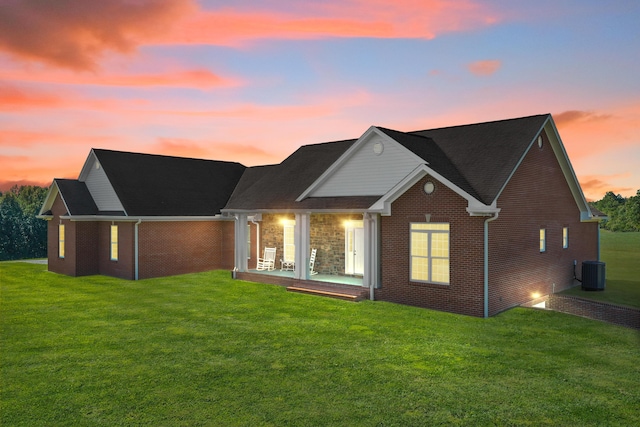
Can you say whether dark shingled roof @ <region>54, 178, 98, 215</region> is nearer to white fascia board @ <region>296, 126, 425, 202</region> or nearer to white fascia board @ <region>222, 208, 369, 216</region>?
white fascia board @ <region>222, 208, 369, 216</region>

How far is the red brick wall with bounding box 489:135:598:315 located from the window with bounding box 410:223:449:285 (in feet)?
4.63

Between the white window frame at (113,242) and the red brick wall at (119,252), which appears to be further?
the white window frame at (113,242)

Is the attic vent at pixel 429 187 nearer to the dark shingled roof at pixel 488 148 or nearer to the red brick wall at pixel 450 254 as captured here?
the red brick wall at pixel 450 254

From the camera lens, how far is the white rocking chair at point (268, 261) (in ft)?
71.6

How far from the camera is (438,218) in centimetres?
1414

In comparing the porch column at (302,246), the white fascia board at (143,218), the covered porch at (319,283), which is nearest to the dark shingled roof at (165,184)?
the white fascia board at (143,218)

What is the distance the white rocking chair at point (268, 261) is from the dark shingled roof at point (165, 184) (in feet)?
14.4

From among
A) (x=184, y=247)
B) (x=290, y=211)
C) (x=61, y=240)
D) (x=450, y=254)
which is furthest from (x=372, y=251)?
(x=61, y=240)

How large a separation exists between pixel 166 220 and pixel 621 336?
19.3m

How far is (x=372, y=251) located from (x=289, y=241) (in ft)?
22.3

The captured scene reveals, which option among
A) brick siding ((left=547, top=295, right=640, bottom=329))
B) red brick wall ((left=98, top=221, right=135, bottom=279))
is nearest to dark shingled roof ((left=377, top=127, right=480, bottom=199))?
brick siding ((left=547, top=295, right=640, bottom=329))

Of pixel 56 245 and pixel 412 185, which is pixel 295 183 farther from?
pixel 56 245

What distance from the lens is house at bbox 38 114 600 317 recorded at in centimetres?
1380

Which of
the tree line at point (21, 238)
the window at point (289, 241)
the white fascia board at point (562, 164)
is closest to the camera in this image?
the white fascia board at point (562, 164)
